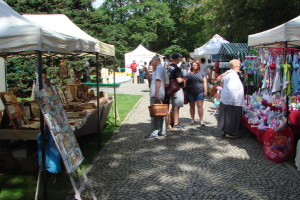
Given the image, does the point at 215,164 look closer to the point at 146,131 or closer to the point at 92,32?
the point at 146,131

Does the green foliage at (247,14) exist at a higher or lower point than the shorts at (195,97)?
higher

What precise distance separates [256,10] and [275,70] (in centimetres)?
1673

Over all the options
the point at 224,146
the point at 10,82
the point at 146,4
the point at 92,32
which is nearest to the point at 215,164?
the point at 224,146

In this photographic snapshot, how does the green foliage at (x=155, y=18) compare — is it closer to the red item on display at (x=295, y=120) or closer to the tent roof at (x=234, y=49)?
the tent roof at (x=234, y=49)

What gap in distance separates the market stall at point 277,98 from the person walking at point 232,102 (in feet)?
1.42

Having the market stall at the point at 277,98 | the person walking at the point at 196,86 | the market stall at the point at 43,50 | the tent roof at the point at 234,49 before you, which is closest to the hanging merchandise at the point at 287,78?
A: the market stall at the point at 277,98

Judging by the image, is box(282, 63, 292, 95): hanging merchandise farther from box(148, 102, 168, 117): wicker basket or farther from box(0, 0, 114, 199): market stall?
box(0, 0, 114, 199): market stall

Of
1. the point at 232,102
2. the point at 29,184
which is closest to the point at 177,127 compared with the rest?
the point at 232,102

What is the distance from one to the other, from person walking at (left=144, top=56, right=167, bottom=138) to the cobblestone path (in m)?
0.27

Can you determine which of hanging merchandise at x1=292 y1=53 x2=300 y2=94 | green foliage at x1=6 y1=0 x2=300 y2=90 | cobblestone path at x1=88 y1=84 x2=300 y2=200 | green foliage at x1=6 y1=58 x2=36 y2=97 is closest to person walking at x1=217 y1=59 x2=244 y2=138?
cobblestone path at x1=88 y1=84 x2=300 y2=200

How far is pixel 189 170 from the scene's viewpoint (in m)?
4.82

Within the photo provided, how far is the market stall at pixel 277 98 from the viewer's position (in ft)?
17.0

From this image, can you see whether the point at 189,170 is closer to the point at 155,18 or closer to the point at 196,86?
the point at 196,86

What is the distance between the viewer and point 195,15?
1914 inches
